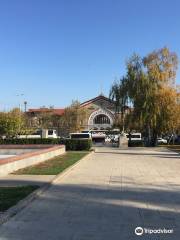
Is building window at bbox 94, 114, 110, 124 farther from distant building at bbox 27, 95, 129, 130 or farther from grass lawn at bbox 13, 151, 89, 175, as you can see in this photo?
grass lawn at bbox 13, 151, 89, 175

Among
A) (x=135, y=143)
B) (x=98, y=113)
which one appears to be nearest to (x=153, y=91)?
(x=135, y=143)

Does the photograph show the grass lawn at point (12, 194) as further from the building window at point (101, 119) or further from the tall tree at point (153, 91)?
the building window at point (101, 119)

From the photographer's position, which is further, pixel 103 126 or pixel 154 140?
pixel 103 126

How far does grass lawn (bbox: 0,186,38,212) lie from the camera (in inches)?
427

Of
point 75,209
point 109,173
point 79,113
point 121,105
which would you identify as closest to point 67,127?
point 79,113

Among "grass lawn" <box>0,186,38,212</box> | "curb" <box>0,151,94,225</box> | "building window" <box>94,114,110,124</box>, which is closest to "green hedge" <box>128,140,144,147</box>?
"curb" <box>0,151,94,225</box>

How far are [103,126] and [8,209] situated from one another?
115 metres

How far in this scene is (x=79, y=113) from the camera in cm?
10594

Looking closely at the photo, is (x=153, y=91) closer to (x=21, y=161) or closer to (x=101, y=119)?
(x=21, y=161)

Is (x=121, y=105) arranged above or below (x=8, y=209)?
above

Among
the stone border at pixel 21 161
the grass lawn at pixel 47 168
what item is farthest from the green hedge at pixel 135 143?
the grass lawn at pixel 47 168

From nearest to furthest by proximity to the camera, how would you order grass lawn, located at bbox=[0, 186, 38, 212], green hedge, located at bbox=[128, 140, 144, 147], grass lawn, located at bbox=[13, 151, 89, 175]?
grass lawn, located at bbox=[0, 186, 38, 212]
grass lawn, located at bbox=[13, 151, 89, 175]
green hedge, located at bbox=[128, 140, 144, 147]

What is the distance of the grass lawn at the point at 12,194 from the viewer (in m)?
10.8

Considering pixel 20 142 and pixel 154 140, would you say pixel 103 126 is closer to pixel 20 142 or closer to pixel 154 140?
Answer: pixel 154 140
